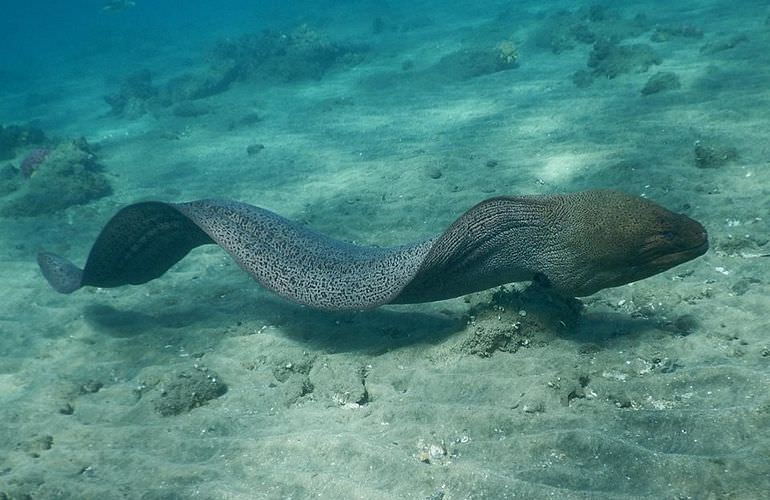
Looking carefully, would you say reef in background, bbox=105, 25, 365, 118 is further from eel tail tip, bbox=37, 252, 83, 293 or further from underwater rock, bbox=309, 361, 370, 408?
underwater rock, bbox=309, 361, 370, 408

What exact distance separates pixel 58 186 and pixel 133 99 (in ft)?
38.0

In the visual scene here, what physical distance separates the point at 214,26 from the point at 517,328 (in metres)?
Answer: 50.9

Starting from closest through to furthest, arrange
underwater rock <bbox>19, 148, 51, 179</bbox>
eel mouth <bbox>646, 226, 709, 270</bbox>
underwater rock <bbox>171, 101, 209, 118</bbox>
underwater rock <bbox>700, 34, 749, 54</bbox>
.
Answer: eel mouth <bbox>646, 226, 709, 270</bbox> < underwater rock <bbox>19, 148, 51, 179</bbox> < underwater rock <bbox>700, 34, 749, 54</bbox> < underwater rock <bbox>171, 101, 209, 118</bbox>

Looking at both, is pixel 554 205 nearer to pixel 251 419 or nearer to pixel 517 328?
pixel 517 328

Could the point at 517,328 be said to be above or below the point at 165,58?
below

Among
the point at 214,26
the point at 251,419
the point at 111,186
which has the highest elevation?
the point at 214,26

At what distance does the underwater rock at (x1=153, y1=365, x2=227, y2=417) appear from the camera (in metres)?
4.69

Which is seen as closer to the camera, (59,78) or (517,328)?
(517,328)

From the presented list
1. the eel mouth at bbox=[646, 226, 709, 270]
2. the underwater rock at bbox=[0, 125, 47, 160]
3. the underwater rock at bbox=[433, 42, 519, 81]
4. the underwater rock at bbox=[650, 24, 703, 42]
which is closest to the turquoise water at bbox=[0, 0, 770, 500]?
the underwater rock at bbox=[650, 24, 703, 42]

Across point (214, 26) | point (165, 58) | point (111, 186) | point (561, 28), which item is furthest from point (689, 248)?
point (214, 26)

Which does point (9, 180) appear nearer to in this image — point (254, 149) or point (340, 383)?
point (254, 149)

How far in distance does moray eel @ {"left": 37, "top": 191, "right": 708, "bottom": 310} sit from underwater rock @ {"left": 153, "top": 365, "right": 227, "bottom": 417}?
42.8 inches

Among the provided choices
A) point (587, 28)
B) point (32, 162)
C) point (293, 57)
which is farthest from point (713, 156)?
point (293, 57)

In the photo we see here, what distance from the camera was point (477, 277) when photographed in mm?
4727
